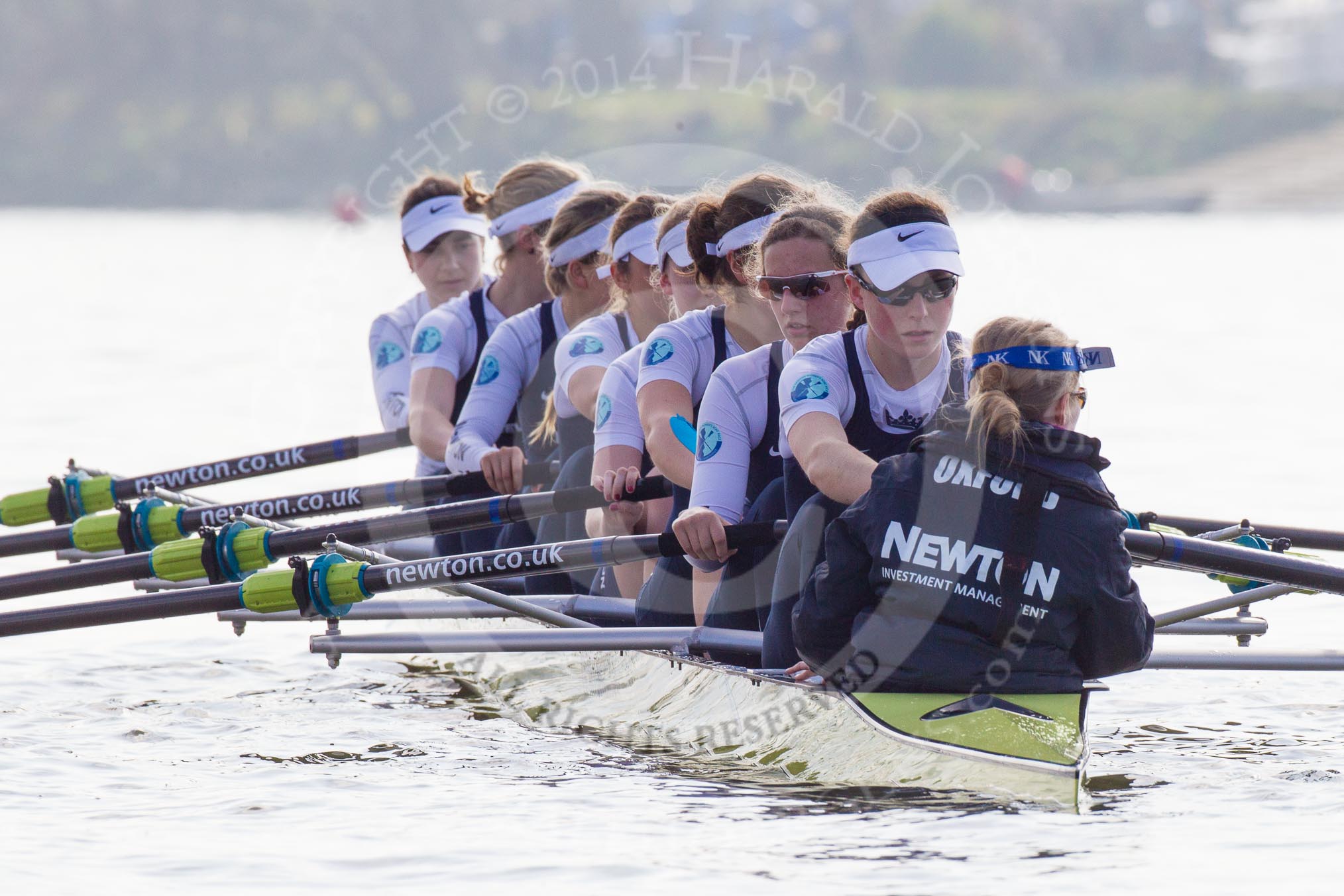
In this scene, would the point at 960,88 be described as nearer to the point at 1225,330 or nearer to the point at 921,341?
the point at 1225,330

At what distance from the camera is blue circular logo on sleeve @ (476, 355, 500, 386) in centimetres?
746

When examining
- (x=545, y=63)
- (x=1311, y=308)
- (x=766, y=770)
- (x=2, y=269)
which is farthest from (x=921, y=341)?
(x=545, y=63)

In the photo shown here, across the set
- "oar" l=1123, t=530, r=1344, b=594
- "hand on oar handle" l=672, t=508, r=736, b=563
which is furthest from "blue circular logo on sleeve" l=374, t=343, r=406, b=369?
"oar" l=1123, t=530, r=1344, b=594

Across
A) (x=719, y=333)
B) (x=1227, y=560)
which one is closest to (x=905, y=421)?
(x=1227, y=560)

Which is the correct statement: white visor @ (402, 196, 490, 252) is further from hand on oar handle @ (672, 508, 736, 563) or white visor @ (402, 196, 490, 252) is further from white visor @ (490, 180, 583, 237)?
hand on oar handle @ (672, 508, 736, 563)

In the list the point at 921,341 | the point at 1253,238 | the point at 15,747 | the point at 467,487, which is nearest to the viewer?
the point at 921,341

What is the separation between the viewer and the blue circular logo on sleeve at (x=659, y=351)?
6.03 metres

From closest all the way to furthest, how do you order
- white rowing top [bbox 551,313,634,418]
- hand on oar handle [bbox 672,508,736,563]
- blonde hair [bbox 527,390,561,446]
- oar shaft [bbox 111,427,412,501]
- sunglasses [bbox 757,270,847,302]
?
hand on oar handle [bbox 672,508,736,563] → sunglasses [bbox 757,270,847,302] → white rowing top [bbox 551,313,634,418] → blonde hair [bbox 527,390,561,446] → oar shaft [bbox 111,427,412,501]

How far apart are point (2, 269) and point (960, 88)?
140 ft

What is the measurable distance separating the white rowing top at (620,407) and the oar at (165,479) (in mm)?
2056

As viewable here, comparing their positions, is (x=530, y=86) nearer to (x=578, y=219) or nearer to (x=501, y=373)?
(x=501, y=373)

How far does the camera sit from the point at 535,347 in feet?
24.6

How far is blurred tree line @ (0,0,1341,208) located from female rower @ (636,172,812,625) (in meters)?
42.8

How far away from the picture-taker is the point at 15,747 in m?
6.22
